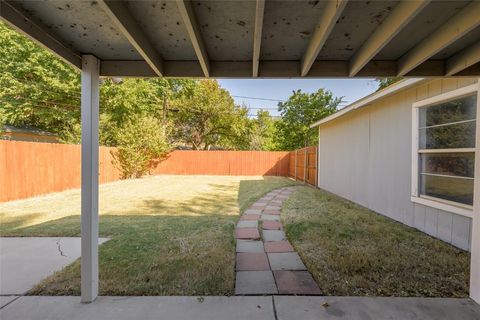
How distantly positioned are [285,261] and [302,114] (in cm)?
1838

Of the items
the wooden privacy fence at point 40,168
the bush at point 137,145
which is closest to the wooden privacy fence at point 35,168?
the wooden privacy fence at point 40,168

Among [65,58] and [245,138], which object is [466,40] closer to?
[65,58]

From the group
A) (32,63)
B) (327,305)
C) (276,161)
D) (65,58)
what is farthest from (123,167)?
(327,305)

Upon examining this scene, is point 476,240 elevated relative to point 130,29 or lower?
lower

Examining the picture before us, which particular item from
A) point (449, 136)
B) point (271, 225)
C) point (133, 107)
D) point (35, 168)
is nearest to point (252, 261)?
point (271, 225)

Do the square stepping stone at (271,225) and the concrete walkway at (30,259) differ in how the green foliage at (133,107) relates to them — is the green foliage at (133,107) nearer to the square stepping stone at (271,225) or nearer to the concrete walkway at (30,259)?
the concrete walkway at (30,259)

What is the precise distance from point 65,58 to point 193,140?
787 inches

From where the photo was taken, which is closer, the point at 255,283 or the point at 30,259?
the point at 255,283

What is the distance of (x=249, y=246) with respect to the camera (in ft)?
12.0

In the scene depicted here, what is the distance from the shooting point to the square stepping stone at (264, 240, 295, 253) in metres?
3.50

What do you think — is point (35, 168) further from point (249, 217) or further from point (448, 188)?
point (448, 188)

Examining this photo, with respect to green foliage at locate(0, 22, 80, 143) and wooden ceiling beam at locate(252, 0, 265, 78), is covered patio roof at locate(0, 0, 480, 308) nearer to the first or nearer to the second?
wooden ceiling beam at locate(252, 0, 265, 78)

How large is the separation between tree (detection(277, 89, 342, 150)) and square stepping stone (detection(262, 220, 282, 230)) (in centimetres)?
1611

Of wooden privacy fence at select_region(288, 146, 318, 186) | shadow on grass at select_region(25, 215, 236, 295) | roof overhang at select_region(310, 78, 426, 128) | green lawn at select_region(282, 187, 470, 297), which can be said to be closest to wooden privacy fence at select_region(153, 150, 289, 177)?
wooden privacy fence at select_region(288, 146, 318, 186)
